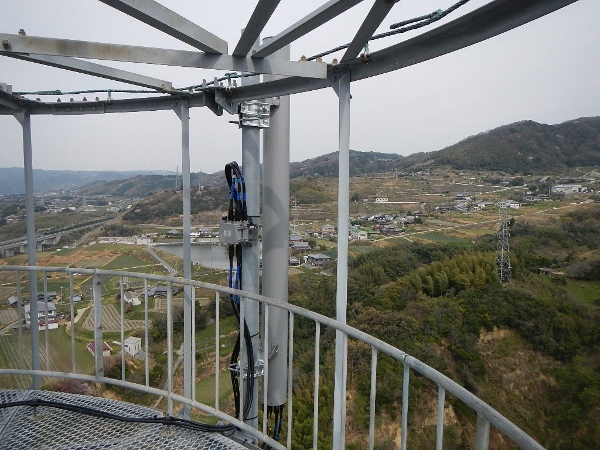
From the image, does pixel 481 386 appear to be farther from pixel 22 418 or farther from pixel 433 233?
pixel 22 418

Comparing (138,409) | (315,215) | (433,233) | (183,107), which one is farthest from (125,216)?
(433,233)

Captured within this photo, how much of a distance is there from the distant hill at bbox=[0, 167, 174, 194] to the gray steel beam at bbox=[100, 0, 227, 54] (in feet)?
7.90

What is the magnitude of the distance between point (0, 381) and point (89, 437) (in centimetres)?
218

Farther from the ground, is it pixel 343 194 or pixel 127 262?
pixel 343 194

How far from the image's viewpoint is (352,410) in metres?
14.0

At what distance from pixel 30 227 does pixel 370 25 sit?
127 inches

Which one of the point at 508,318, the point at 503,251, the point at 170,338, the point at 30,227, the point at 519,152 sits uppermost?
the point at 519,152

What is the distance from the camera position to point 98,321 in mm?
2529

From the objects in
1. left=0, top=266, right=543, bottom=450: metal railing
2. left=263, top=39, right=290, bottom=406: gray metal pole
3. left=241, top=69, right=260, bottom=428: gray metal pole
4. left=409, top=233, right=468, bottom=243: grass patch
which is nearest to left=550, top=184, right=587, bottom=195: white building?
left=409, top=233, right=468, bottom=243: grass patch

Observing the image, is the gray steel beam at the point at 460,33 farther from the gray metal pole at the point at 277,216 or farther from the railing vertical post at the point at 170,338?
the railing vertical post at the point at 170,338

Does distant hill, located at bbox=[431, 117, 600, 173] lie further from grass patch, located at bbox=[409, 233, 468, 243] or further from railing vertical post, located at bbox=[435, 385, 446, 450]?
railing vertical post, located at bbox=[435, 385, 446, 450]

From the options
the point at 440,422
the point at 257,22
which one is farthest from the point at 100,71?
the point at 440,422

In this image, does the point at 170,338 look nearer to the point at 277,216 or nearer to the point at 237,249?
the point at 237,249

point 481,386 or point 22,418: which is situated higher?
point 22,418
